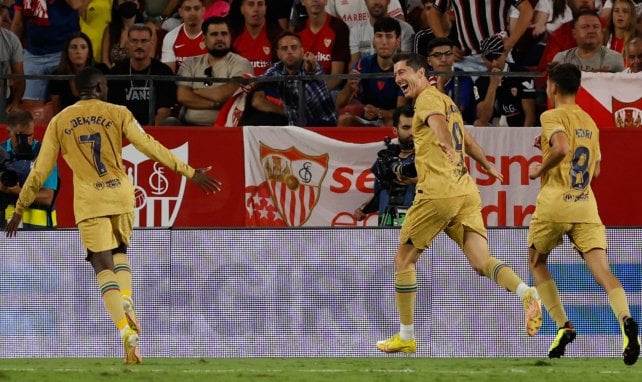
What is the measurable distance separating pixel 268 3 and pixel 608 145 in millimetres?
4276

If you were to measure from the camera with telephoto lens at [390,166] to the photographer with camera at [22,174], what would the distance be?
10.4 ft

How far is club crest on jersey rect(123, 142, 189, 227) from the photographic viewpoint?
1603cm

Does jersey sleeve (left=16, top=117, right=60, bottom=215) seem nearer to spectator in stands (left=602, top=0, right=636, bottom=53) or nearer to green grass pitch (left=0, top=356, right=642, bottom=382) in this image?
green grass pitch (left=0, top=356, right=642, bottom=382)

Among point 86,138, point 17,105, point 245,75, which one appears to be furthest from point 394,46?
point 86,138

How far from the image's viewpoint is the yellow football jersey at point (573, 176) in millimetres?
10453

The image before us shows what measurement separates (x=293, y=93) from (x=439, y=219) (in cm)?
584

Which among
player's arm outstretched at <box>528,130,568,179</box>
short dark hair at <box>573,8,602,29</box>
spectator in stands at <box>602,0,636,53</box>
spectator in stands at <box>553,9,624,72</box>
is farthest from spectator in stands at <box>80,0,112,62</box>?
player's arm outstretched at <box>528,130,568,179</box>

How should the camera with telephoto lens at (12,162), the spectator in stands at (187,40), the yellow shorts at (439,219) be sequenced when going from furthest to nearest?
1. the spectator in stands at (187,40)
2. the camera with telephoto lens at (12,162)
3. the yellow shorts at (439,219)

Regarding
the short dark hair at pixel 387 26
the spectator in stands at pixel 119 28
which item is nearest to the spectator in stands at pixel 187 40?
the spectator in stands at pixel 119 28

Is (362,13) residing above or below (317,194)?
above

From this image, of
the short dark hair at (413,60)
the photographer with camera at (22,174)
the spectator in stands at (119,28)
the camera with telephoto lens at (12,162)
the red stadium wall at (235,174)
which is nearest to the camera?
the short dark hair at (413,60)

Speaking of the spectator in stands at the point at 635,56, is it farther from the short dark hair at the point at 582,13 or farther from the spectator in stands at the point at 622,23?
the short dark hair at the point at 582,13

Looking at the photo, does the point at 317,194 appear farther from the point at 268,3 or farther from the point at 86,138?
the point at 86,138

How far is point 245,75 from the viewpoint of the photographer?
1605 centimetres
